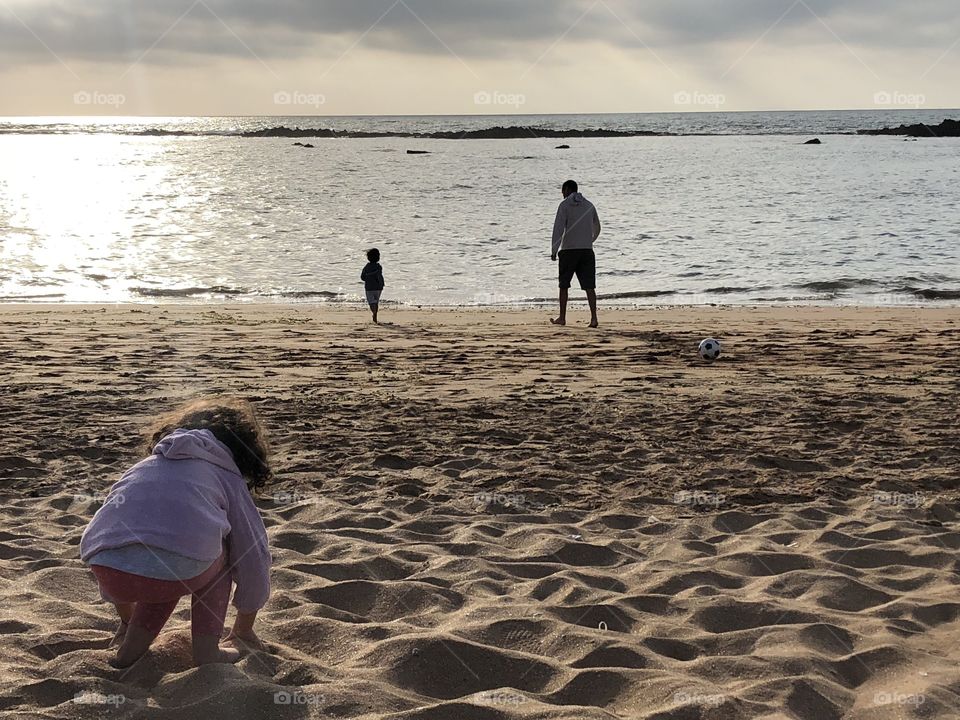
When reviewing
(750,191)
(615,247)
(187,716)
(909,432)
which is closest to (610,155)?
(750,191)

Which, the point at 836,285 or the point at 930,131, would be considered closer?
the point at 836,285

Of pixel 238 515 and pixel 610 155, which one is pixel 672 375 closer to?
Answer: pixel 238 515

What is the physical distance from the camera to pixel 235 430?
329 centimetres

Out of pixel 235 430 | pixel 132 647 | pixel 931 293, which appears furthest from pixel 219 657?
pixel 931 293

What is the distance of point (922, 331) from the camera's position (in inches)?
437

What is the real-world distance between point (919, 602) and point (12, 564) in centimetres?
382

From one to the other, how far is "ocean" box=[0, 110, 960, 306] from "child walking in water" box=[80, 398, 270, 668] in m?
12.1

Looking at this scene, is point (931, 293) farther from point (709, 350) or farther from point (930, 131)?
point (930, 131)

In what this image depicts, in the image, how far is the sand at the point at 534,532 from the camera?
9.92 feet

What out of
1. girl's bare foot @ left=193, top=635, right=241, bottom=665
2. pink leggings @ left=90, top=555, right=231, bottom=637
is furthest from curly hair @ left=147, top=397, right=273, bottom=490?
girl's bare foot @ left=193, top=635, right=241, bottom=665

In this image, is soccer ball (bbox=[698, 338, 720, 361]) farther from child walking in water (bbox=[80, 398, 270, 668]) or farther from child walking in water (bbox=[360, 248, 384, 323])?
child walking in water (bbox=[80, 398, 270, 668])

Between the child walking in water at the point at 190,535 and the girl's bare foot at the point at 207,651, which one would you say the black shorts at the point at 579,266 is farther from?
the girl's bare foot at the point at 207,651

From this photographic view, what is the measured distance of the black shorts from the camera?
11.9 m

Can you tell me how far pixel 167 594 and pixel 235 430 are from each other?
592 mm
